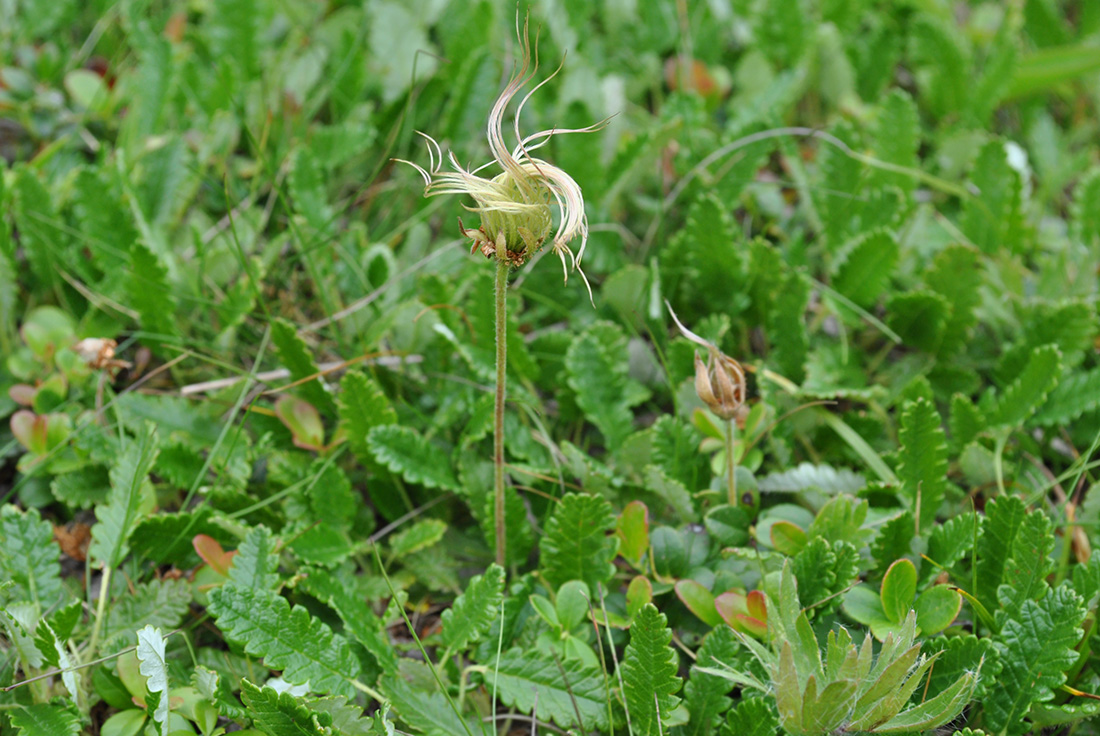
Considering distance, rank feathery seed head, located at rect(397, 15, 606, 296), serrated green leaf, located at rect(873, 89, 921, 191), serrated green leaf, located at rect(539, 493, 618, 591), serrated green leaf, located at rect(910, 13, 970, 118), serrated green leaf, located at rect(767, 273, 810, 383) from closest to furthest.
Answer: feathery seed head, located at rect(397, 15, 606, 296) < serrated green leaf, located at rect(539, 493, 618, 591) < serrated green leaf, located at rect(767, 273, 810, 383) < serrated green leaf, located at rect(873, 89, 921, 191) < serrated green leaf, located at rect(910, 13, 970, 118)

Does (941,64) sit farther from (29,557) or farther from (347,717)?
(29,557)

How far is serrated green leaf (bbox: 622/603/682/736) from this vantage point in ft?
A: 4.61

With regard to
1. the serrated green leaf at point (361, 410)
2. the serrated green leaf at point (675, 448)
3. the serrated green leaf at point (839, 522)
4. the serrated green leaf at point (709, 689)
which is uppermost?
the serrated green leaf at point (361, 410)

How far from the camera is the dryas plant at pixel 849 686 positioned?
1301mm

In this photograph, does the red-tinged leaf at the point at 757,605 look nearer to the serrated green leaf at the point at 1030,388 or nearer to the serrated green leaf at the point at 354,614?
the serrated green leaf at the point at 354,614

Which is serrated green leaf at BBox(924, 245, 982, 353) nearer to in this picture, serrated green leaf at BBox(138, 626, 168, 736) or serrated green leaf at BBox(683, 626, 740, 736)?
serrated green leaf at BBox(683, 626, 740, 736)

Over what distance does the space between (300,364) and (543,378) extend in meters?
0.57

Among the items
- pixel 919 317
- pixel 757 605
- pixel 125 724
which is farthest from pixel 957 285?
pixel 125 724

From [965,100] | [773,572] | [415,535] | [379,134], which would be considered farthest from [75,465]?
[965,100]

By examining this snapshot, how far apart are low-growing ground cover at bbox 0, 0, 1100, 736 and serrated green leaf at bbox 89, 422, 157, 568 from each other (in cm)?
1

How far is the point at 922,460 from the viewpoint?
68.4 inches

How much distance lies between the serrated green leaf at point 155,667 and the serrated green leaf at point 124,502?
12.8 inches

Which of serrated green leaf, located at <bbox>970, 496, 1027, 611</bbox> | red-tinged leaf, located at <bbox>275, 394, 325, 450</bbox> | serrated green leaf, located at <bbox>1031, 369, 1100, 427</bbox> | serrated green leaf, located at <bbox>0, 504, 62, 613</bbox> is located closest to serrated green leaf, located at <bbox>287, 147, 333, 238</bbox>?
red-tinged leaf, located at <bbox>275, 394, 325, 450</bbox>

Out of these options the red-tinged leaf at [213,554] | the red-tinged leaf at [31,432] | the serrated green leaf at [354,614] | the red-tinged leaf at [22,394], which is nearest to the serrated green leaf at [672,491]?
the serrated green leaf at [354,614]
